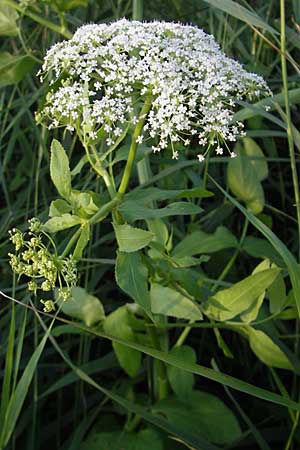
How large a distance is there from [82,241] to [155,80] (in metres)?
0.25

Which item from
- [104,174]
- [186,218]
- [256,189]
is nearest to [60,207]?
[104,174]

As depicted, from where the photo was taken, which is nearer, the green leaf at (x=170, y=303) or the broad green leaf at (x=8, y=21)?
the green leaf at (x=170, y=303)

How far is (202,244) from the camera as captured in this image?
A: 126 cm

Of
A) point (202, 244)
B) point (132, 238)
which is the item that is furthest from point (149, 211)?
point (202, 244)

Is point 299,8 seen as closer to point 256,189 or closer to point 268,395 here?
point 256,189

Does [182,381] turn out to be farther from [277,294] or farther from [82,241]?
[82,241]

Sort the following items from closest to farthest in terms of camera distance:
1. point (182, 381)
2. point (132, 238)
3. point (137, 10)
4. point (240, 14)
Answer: point (132, 238), point (240, 14), point (182, 381), point (137, 10)

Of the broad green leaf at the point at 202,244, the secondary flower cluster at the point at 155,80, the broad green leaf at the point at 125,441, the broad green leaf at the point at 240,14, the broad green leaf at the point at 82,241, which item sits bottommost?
the broad green leaf at the point at 125,441

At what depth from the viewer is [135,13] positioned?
1386 millimetres

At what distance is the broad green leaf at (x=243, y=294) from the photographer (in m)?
1.12

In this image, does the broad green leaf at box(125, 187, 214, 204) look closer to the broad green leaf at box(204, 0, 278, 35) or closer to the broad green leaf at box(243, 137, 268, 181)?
the broad green leaf at box(204, 0, 278, 35)

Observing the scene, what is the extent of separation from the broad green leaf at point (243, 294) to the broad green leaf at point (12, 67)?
0.68 metres

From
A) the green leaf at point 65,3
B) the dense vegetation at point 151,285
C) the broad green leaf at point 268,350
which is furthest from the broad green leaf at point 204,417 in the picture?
the green leaf at point 65,3

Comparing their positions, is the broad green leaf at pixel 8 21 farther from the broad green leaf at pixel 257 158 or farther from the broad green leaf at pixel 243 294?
the broad green leaf at pixel 243 294
